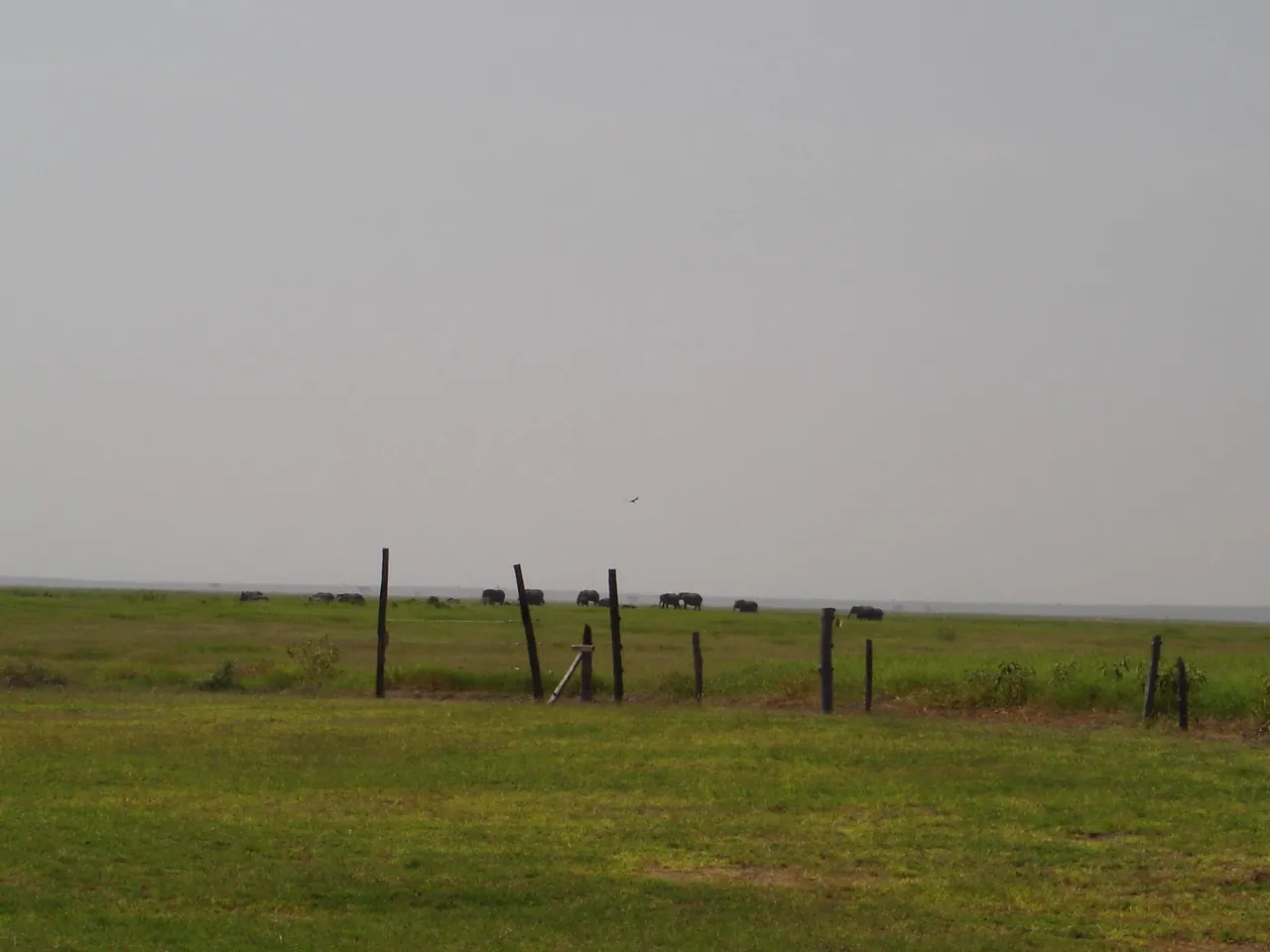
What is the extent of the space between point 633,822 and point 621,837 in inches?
35.5

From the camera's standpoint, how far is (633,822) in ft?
58.5

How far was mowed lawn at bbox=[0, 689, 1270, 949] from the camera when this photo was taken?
12883mm

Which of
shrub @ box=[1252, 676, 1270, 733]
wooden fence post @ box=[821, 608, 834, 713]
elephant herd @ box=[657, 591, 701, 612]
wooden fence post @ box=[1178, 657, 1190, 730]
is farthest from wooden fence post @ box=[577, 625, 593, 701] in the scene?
elephant herd @ box=[657, 591, 701, 612]

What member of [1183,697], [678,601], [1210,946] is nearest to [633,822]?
[1210,946]

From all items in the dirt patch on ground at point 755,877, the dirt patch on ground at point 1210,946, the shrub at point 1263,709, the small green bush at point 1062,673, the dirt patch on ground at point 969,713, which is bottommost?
the dirt patch on ground at point 1210,946

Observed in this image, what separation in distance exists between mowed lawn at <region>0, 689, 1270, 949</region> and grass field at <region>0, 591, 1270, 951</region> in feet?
0.18

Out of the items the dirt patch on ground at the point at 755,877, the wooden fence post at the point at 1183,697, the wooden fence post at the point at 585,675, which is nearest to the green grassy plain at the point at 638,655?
the wooden fence post at the point at 585,675

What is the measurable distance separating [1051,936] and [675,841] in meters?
5.02

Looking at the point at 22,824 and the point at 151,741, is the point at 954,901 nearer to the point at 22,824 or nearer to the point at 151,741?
the point at 22,824

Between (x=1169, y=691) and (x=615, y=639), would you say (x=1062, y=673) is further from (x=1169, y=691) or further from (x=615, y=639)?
(x=615, y=639)

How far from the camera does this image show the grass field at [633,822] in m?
13.0

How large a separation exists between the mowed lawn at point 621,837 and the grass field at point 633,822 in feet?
0.18

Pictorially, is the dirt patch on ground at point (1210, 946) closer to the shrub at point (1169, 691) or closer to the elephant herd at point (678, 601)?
the shrub at point (1169, 691)

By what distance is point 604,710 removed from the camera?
3086 cm
